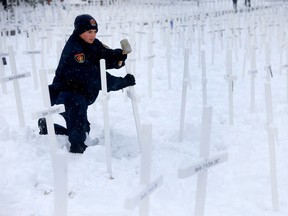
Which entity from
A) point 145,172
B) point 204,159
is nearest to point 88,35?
point 204,159

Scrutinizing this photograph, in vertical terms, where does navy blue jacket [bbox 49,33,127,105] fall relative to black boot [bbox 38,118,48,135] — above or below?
above

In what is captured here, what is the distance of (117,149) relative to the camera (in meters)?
4.36

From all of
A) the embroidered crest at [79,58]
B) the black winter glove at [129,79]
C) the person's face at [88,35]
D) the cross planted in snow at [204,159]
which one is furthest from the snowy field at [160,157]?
the person's face at [88,35]

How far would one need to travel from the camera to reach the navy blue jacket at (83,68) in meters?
3.98

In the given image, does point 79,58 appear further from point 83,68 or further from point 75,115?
point 75,115

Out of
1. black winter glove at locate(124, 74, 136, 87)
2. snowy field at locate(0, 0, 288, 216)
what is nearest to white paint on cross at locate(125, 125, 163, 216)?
snowy field at locate(0, 0, 288, 216)

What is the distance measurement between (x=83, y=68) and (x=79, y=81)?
0.16m

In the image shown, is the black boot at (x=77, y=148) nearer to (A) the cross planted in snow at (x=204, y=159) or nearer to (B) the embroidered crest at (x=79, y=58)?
(B) the embroidered crest at (x=79, y=58)

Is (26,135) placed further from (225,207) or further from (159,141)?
(225,207)

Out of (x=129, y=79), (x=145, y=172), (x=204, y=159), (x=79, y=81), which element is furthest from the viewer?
(x=79, y=81)

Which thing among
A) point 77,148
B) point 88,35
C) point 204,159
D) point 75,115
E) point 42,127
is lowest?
point 77,148

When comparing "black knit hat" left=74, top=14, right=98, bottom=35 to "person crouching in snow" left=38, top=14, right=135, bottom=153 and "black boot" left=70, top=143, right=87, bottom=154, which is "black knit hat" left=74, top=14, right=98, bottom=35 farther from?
"black boot" left=70, top=143, right=87, bottom=154

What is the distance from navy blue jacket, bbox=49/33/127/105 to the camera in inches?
157

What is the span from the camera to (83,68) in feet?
13.0
